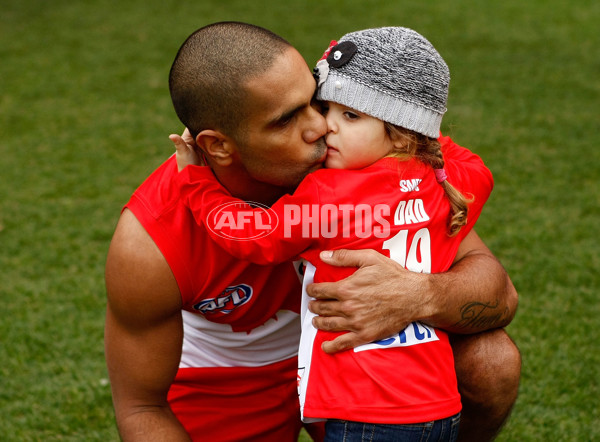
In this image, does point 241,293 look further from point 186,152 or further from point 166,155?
point 166,155

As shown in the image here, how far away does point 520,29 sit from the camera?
10.9 m

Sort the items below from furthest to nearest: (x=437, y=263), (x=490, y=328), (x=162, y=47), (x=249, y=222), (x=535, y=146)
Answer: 1. (x=162, y=47)
2. (x=535, y=146)
3. (x=490, y=328)
4. (x=437, y=263)
5. (x=249, y=222)

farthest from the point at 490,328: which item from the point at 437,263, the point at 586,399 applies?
the point at 586,399

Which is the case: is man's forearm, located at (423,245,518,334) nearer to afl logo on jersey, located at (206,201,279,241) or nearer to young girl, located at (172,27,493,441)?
young girl, located at (172,27,493,441)

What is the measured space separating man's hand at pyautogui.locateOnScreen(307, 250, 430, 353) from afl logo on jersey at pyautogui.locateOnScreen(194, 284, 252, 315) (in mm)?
442

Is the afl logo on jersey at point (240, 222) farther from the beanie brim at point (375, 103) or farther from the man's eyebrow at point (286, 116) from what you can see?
the beanie brim at point (375, 103)

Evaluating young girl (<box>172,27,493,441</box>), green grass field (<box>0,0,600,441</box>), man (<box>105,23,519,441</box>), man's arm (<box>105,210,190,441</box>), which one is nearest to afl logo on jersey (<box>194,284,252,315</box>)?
man (<box>105,23,519,441</box>)

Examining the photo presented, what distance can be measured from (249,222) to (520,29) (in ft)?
31.0

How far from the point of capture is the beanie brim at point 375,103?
8.22 ft

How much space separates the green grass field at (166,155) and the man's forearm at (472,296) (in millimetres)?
985

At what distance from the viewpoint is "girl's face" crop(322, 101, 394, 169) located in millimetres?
2521

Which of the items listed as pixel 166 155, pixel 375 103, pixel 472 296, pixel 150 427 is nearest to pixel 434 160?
pixel 375 103

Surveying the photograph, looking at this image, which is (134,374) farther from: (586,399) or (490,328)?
(586,399)

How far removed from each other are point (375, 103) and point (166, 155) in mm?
4777
